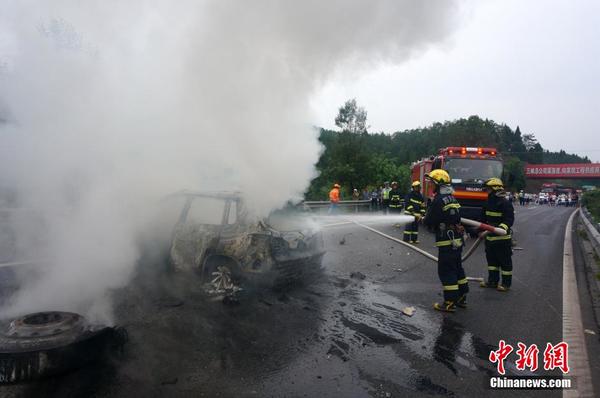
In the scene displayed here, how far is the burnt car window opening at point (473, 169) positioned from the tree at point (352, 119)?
64.9 ft

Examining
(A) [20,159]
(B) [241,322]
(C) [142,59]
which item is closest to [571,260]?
(B) [241,322]

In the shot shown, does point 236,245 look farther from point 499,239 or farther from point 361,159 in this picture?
point 361,159

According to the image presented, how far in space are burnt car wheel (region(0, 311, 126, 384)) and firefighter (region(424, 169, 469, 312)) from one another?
408 centimetres

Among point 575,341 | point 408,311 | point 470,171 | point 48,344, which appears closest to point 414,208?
point 470,171

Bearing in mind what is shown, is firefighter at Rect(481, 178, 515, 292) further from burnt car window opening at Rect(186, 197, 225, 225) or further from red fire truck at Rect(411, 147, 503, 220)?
red fire truck at Rect(411, 147, 503, 220)

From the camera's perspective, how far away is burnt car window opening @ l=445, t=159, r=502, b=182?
43.0ft

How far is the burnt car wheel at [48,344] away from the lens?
10.8 feet

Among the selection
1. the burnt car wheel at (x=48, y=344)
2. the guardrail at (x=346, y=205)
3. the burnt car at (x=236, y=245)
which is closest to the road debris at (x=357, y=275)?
the burnt car at (x=236, y=245)

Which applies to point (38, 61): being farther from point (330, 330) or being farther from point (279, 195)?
point (330, 330)

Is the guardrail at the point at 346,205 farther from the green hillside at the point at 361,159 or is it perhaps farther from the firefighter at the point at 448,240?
the firefighter at the point at 448,240

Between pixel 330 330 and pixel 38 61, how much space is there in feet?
21.2

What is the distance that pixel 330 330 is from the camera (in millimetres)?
4672

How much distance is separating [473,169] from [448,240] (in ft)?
28.0

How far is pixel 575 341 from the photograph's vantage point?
14.7 feet
